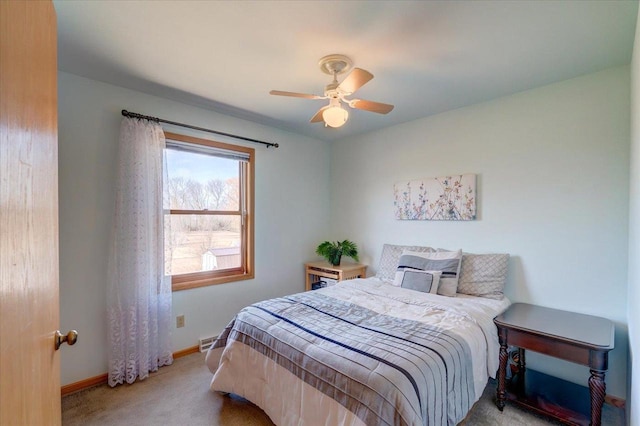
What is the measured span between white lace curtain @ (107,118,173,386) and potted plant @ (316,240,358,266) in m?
1.88

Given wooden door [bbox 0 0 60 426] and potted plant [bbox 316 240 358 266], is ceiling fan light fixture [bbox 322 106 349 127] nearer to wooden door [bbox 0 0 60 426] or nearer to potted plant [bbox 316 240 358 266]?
wooden door [bbox 0 0 60 426]

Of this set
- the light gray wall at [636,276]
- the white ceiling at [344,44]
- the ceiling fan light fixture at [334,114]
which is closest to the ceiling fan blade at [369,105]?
the ceiling fan light fixture at [334,114]

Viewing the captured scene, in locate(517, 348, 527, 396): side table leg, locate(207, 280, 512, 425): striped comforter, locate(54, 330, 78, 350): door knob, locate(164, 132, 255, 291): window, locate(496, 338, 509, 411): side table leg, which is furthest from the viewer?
locate(164, 132, 255, 291): window

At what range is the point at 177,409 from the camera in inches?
81.9

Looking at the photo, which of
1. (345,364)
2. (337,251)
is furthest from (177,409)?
(337,251)

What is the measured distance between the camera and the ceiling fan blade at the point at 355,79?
177cm

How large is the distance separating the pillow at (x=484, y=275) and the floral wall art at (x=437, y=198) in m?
0.45

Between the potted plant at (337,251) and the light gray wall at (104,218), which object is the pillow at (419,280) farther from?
the light gray wall at (104,218)

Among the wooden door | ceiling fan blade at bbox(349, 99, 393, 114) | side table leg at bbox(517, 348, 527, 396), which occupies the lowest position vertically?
side table leg at bbox(517, 348, 527, 396)

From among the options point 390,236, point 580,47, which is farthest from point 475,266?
point 580,47

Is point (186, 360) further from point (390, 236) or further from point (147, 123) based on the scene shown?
point (390, 236)

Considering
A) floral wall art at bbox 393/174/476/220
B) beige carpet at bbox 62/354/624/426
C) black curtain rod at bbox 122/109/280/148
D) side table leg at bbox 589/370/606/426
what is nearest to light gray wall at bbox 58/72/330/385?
black curtain rod at bbox 122/109/280/148

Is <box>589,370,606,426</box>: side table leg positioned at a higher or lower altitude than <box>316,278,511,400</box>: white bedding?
lower

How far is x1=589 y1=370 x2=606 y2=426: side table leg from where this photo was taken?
1704 millimetres
